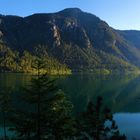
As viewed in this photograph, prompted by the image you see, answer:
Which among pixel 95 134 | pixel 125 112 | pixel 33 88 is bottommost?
pixel 125 112

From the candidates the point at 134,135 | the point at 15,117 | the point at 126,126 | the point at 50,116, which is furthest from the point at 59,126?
the point at 126,126

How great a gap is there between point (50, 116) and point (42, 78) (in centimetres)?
308

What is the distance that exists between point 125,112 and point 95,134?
8901cm

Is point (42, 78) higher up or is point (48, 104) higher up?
point (42, 78)

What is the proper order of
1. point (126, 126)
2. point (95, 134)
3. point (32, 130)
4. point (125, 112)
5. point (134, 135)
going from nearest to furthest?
point (32, 130) < point (95, 134) < point (134, 135) < point (126, 126) < point (125, 112)

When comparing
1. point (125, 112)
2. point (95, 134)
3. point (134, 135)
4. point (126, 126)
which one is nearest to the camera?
point (95, 134)

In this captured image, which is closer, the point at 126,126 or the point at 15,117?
the point at 15,117

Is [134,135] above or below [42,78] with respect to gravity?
below

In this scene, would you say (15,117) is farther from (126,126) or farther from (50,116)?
(126,126)

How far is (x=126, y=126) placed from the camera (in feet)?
290

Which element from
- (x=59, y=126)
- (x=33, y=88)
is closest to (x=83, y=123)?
(x=59, y=126)

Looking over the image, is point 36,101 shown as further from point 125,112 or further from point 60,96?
point 125,112

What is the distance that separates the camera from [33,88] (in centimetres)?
2856

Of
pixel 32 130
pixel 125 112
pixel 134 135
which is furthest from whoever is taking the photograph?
pixel 125 112
